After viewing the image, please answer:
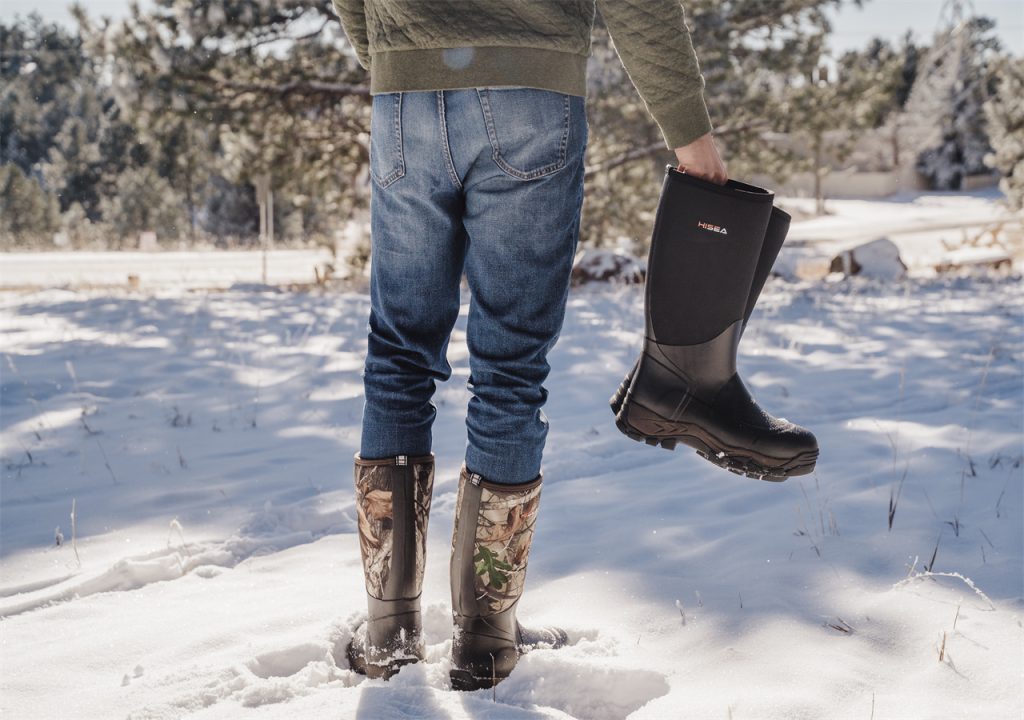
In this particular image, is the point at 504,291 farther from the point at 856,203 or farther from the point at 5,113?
the point at 856,203

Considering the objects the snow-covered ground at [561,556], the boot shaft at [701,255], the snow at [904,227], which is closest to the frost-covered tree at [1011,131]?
the snow at [904,227]

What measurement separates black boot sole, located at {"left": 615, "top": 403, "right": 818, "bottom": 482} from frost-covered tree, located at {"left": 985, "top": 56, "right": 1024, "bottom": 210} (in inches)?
916

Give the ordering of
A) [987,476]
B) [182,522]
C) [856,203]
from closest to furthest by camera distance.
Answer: [182,522]
[987,476]
[856,203]

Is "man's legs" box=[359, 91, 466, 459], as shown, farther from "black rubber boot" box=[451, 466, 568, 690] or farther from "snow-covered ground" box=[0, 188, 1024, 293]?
"snow-covered ground" box=[0, 188, 1024, 293]

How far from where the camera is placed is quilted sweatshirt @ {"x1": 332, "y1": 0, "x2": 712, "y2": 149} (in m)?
1.45

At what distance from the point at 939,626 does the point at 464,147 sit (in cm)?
140

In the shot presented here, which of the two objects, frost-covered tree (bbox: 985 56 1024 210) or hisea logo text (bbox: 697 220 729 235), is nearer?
hisea logo text (bbox: 697 220 729 235)

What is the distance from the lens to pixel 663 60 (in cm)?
152

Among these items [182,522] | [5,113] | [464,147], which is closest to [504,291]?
[464,147]

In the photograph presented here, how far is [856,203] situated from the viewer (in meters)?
41.2

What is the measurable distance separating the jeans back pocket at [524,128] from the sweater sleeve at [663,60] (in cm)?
17

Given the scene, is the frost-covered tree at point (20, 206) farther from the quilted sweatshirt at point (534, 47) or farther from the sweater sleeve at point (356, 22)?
the quilted sweatshirt at point (534, 47)

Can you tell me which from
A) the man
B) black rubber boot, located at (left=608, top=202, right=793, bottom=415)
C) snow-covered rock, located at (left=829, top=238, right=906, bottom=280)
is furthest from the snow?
the man

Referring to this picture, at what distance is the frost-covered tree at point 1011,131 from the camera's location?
838 inches
